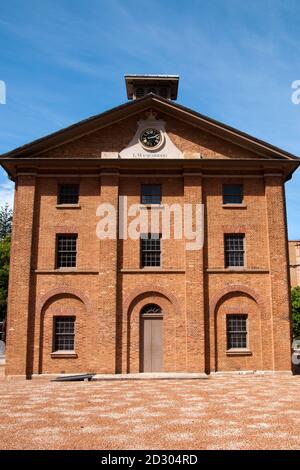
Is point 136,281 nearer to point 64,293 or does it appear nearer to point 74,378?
point 64,293

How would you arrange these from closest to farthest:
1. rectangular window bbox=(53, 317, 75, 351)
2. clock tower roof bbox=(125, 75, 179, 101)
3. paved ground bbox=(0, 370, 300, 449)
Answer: paved ground bbox=(0, 370, 300, 449)
rectangular window bbox=(53, 317, 75, 351)
clock tower roof bbox=(125, 75, 179, 101)

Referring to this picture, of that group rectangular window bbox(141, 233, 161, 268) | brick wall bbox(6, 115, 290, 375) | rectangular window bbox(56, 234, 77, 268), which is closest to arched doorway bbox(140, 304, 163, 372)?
brick wall bbox(6, 115, 290, 375)

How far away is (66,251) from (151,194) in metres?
4.80

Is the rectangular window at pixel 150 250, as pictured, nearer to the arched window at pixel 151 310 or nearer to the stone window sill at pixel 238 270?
the arched window at pixel 151 310

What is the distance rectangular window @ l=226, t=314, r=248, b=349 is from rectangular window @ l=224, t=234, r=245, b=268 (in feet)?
7.93

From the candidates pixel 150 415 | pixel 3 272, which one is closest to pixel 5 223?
pixel 3 272

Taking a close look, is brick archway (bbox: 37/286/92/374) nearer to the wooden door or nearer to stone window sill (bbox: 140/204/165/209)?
the wooden door

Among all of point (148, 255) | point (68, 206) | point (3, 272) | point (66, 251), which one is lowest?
point (148, 255)

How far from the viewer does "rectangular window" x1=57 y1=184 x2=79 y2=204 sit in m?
22.4

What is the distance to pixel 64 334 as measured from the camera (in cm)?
2094

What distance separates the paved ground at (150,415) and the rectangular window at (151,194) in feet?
27.3

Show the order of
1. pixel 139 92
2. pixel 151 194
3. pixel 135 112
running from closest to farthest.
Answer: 1. pixel 151 194
2. pixel 135 112
3. pixel 139 92

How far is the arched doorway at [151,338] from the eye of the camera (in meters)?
20.7
